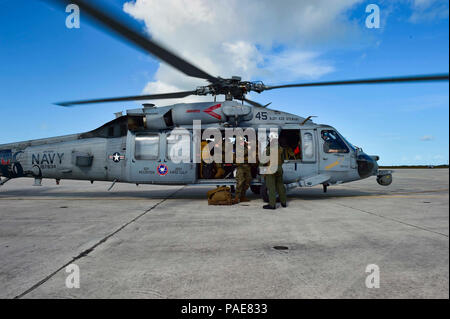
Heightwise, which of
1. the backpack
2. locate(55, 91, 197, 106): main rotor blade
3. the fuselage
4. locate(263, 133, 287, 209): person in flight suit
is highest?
locate(55, 91, 197, 106): main rotor blade

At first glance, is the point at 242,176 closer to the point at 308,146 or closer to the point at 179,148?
the point at 179,148

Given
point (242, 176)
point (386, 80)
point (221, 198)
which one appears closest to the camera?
point (386, 80)

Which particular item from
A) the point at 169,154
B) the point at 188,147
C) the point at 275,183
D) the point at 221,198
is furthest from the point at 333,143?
the point at 169,154

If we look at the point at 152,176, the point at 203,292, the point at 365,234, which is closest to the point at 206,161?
the point at 152,176

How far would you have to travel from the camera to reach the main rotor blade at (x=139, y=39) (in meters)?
2.96

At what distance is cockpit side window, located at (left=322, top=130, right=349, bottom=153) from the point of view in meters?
8.52

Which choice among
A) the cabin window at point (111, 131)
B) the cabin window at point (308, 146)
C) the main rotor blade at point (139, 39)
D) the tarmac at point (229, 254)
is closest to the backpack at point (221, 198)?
the tarmac at point (229, 254)

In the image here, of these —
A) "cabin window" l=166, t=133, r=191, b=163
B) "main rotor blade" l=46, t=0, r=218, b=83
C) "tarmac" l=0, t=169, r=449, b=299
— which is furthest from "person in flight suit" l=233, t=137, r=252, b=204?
"main rotor blade" l=46, t=0, r=218, b=83

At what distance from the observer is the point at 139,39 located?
13.5 ft

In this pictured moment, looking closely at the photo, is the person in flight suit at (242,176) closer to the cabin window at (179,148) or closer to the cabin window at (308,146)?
the cabin window at (179,148)

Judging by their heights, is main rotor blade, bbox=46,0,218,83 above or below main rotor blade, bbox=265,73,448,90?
above

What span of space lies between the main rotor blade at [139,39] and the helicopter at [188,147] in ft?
5.88

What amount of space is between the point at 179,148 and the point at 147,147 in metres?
1.00

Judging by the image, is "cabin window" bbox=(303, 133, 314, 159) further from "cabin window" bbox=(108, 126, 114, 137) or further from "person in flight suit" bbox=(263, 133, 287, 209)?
"cabin window" bbox=(108, 126, 114, 137)
